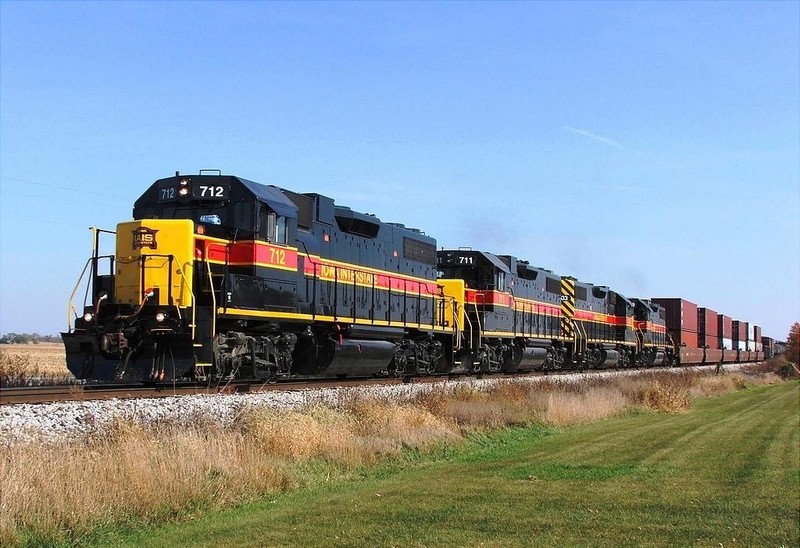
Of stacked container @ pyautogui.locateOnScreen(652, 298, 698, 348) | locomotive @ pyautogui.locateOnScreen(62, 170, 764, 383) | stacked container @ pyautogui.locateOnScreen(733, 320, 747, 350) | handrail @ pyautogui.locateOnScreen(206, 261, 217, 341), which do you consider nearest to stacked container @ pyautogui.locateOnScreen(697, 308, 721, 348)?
stacked container @ pyautogui.locateOnScreen(652, 298, 698, 348)

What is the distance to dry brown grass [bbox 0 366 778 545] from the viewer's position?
7.09 meters

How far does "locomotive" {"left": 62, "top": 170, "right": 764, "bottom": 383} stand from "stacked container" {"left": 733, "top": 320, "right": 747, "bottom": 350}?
45.5 m

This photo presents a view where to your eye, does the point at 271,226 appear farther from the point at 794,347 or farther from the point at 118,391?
the point at 794,347

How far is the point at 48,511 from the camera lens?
6969mm

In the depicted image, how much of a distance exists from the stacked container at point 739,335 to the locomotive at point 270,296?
1792 inches

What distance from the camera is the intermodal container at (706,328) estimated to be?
55.1 metres

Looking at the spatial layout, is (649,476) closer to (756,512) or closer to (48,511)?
(756,512)

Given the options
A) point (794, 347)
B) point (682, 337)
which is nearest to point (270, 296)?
point (682, 337)

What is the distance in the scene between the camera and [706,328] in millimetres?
55562

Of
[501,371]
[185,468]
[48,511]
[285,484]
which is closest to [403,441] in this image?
[285,484]

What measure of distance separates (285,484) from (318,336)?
26.3 ft

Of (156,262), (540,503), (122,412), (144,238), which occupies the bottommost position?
(540,503)

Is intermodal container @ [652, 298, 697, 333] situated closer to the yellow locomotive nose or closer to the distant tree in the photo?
the distant tree

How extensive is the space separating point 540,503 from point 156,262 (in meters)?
Result: 7.71
